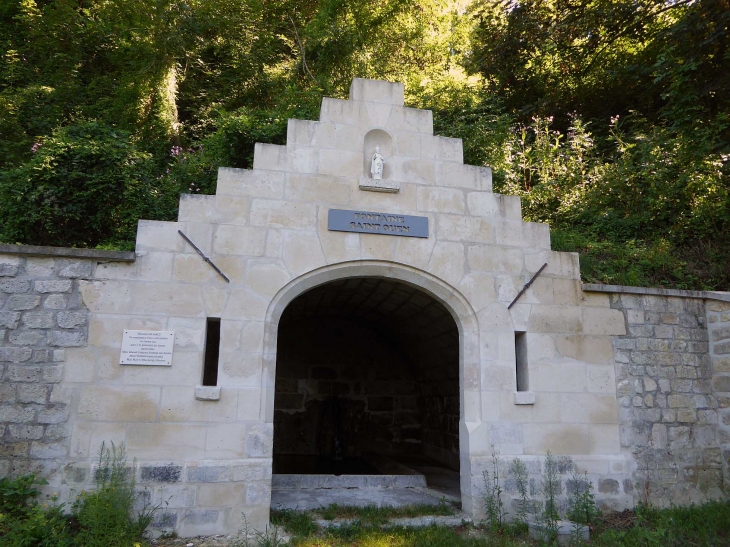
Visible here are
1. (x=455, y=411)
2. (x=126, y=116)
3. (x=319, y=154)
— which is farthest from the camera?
(x=126, y=116)

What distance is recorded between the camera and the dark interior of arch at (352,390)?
972 cm

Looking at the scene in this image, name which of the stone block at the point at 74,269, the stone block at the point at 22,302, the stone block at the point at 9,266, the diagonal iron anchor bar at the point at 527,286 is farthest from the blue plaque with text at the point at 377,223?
the stone block at the point at 9,266

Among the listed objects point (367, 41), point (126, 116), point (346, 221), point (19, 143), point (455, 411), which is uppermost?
point (367, 41)

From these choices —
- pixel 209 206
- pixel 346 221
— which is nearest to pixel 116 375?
pixel 209 206

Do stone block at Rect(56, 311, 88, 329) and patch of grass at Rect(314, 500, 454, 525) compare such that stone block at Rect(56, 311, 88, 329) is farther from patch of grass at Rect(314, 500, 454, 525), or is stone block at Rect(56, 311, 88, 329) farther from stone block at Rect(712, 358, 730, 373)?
stone block at Rect(712, 358, 730, 373)

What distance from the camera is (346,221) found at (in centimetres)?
610

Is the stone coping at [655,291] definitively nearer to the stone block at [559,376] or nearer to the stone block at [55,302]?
the stone block at [559,376]

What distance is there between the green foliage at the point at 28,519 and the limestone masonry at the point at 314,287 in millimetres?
167

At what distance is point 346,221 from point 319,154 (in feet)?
2.68

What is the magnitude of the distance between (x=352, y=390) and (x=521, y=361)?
493 cm

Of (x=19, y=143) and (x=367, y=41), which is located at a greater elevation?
(x=367, y=41)

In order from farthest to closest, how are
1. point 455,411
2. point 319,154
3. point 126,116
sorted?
point 126,116 < point 455,411 < point 319,154

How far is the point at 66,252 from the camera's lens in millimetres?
5418

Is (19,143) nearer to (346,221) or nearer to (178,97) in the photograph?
(178,97)
